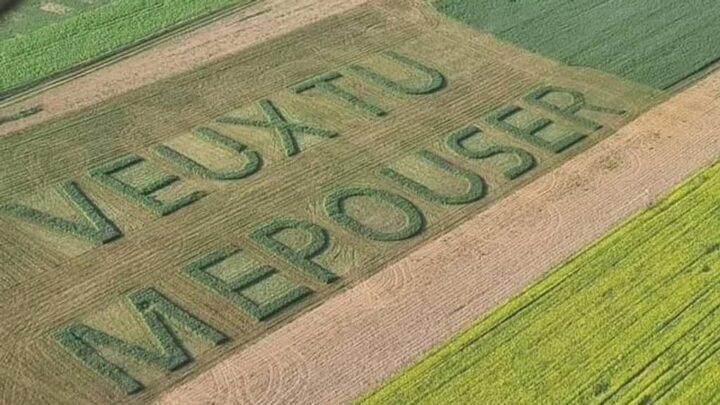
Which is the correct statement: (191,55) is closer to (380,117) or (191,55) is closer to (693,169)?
(380,117)

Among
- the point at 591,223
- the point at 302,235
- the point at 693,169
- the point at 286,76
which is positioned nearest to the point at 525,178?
the point at 591,223

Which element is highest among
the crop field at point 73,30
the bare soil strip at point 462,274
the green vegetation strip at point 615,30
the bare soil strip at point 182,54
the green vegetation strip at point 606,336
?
the crop field at point 73,30

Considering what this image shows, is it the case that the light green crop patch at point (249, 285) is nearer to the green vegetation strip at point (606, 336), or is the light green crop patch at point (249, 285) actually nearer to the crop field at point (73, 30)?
the green vegetation strip at point (606, 336)

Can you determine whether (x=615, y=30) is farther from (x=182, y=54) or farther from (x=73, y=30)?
(x=73, y=30)

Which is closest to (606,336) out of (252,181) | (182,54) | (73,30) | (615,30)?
(252,181)

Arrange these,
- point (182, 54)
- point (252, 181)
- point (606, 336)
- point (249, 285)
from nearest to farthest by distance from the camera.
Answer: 1. point (606, 336)
2. point (249, 285)
3. point (252, 181)
4. point (182, 54)

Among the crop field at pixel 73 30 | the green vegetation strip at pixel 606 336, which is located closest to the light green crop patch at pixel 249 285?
the green vegetation strip at pixel 606 336
